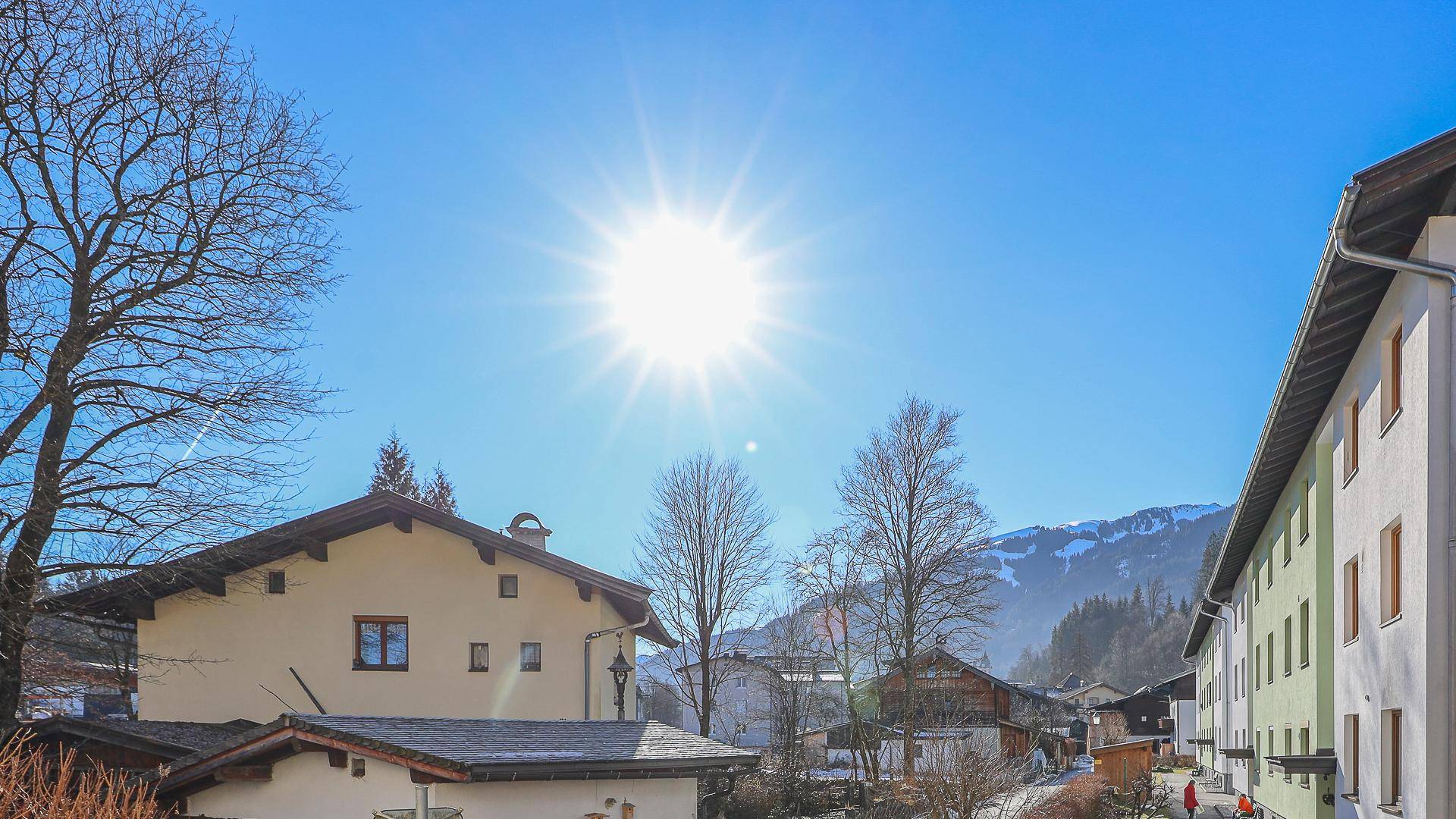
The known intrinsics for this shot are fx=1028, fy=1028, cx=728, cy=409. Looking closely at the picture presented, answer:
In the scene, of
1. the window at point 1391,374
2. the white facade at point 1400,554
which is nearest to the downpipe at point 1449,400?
the white facade at point 1400,554

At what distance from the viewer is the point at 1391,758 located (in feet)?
37.7

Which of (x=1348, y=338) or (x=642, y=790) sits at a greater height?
(x=1348, y=338)

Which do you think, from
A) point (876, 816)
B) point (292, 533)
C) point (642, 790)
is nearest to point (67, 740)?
point (292, 533)

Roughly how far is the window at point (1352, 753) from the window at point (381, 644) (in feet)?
52.5

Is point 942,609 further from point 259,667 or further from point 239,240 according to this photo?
point 239,240

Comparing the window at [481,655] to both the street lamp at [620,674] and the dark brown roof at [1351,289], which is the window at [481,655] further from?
the dark brown roof at [1351,289]

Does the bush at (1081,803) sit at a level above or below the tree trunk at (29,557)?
below

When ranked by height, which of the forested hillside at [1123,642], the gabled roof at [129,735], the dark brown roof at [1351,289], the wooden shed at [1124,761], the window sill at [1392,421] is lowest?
the forested hillside at [1123,642]

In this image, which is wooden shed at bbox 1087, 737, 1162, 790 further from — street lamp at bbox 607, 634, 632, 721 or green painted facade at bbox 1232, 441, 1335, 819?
street lamp at bbox 607, 634, 632, 721

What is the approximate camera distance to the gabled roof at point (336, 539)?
55.4 feet

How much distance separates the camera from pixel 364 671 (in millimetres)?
20078

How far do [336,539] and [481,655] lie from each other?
366cm

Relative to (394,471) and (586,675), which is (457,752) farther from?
(394,471)

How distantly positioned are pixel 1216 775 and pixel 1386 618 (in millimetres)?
39099
